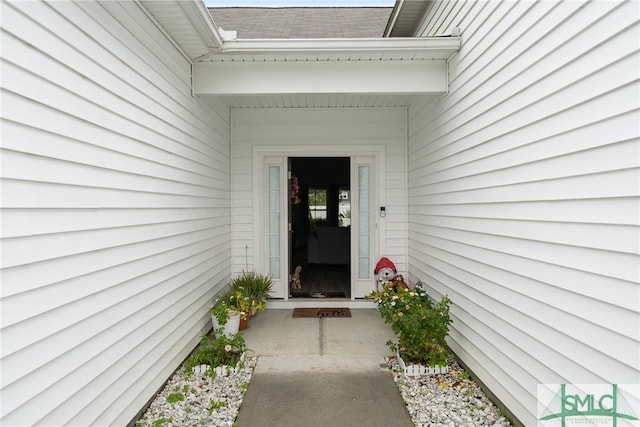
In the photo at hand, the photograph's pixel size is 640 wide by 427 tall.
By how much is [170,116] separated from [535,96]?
8.25ft

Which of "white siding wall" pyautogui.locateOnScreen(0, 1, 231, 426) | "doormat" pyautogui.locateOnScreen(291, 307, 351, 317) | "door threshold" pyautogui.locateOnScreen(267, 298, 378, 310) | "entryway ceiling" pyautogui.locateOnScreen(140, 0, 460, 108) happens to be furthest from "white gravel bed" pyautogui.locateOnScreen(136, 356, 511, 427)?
"entryway ceiling" pyautogui.locateOnScreen(140, 0, 460, 108)

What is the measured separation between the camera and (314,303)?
15.9 ft

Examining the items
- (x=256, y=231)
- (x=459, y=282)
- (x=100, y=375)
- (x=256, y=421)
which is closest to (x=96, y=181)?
(x=100, y=375)

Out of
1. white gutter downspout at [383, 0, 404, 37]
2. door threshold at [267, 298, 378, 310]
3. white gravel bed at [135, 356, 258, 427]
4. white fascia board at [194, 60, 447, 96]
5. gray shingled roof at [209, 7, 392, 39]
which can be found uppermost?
gray shingled roof at [209, 7, 392, 39]

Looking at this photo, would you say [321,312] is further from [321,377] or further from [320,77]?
[320,77]

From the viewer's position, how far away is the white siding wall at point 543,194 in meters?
1.42

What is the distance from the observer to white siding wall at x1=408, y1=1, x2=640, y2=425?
142 centimetres

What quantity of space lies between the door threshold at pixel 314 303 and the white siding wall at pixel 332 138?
0.62 m

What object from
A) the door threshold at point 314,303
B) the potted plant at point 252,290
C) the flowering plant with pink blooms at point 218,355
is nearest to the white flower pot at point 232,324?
the potted plant at point 252,290

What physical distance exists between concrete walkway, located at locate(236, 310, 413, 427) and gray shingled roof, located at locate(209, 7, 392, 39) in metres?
3.43

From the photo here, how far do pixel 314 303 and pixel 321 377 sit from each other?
197 cm

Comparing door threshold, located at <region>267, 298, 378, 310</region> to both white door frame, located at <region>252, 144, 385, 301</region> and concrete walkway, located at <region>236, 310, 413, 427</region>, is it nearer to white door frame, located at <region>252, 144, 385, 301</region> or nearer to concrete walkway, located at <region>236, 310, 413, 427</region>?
white door frame, located at <region>252, 144, 385, 301</region>

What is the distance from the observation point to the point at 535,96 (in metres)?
1.93

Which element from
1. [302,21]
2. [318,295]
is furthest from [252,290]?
[302,21]
